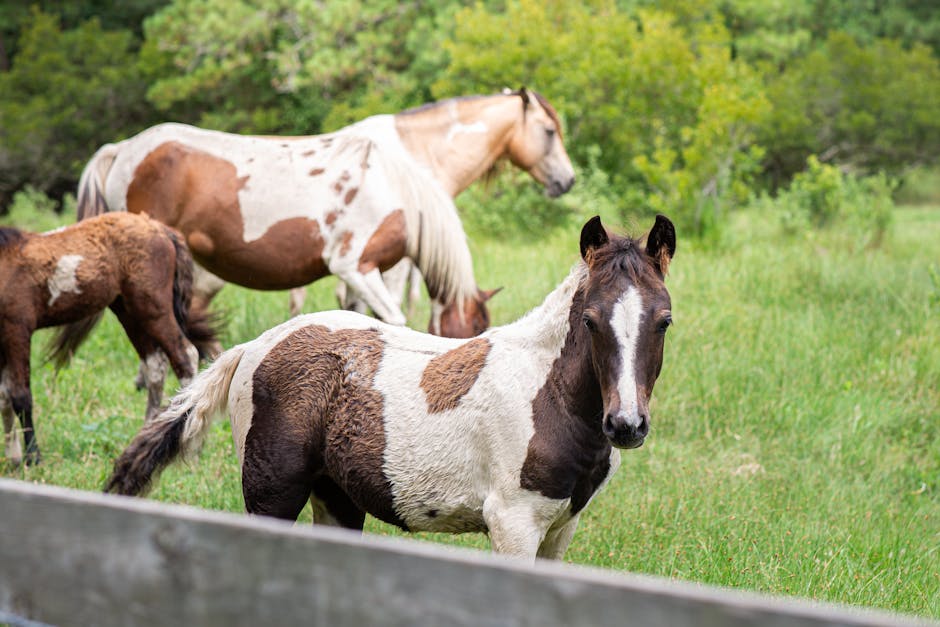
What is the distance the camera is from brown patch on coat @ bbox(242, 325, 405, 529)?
10.2ft

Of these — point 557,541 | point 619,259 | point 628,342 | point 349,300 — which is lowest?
point 349,300

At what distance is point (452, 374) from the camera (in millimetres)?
3152

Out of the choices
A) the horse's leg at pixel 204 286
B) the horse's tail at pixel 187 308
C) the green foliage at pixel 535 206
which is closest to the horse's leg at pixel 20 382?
the horse's tail at pixel 187 308

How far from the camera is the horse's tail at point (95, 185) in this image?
6.78m

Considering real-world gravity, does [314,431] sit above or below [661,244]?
below

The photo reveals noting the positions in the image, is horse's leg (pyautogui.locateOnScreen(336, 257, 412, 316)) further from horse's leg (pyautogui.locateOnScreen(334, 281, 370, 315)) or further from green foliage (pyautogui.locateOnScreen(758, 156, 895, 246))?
green foliage (pyautogui.locateOnScreen(758, 156, 895, 246))

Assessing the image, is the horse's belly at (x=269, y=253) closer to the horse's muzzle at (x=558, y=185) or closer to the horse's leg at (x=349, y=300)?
the horse's leg at (x=349, y=300)

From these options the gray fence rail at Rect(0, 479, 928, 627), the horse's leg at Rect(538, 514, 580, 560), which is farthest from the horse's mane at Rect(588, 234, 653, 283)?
the gray fence rail at Rect(0, 479, 928, 627)

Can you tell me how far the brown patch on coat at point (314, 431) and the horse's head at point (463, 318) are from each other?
3.01 meters

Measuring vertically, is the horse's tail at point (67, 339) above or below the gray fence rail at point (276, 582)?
below

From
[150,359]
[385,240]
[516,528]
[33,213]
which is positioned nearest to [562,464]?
[516,528]

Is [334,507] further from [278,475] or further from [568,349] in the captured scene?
[568,349]

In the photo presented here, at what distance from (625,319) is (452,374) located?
66 cm

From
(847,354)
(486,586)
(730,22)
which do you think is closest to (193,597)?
(486,586)
